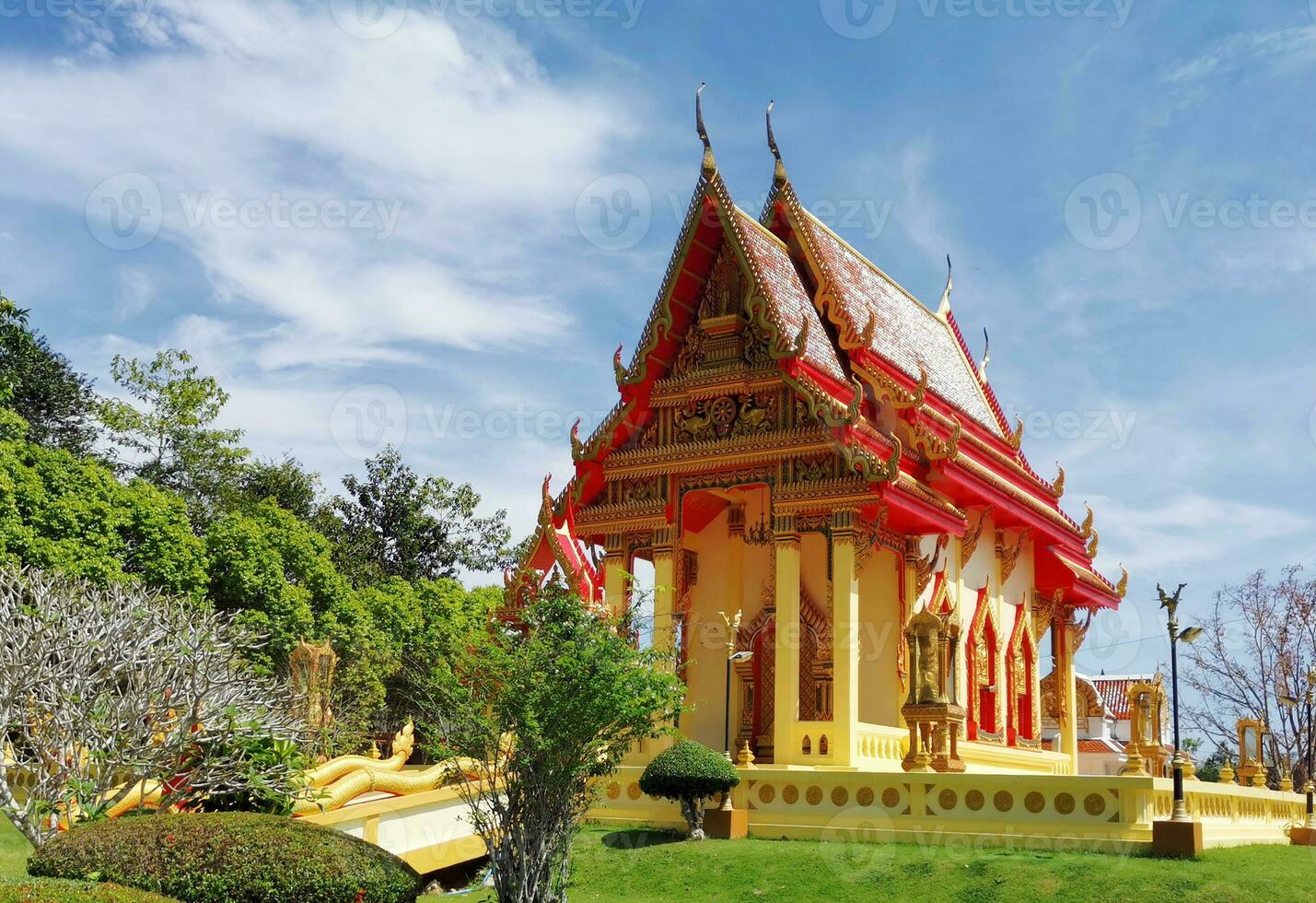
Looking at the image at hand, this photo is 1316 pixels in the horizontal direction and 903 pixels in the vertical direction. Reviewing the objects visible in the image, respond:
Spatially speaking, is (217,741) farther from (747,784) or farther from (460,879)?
(747,784)

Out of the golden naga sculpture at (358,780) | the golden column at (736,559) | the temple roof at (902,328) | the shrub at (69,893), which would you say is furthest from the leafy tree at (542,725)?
the temple roof at (902,328)

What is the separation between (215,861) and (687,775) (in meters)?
5.60

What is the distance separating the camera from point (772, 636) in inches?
757

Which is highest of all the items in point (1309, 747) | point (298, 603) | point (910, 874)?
point (298, 603)

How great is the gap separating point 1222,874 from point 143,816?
904cm

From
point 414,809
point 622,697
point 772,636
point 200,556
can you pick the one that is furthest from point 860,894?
point 200,556

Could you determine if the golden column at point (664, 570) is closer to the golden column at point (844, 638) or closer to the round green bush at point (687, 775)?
the golden column at point (844, 638)

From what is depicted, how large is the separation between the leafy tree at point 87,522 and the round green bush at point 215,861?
13.1m

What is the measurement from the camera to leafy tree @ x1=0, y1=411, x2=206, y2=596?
23656mm

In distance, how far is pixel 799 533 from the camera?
17.8 metres

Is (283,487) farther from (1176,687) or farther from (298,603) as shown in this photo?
(1176,687)

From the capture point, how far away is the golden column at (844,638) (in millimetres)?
16562

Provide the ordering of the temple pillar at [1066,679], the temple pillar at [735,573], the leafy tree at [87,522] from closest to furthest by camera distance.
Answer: the temple pillar at [735,573] → the leafy tree at [87,522] → the temple pillar at [1066,679]

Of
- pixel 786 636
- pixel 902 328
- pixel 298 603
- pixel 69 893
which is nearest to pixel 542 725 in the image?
pixel 69 893
